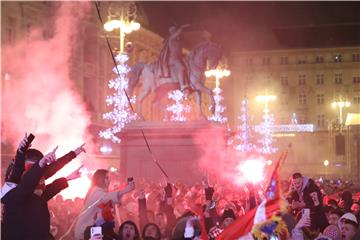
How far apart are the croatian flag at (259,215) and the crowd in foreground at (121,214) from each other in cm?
3

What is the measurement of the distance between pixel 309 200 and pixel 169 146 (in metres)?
18.8

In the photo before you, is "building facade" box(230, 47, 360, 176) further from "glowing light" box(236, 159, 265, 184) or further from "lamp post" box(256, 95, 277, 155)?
"glowing light" box(236, 159, 265, 184)

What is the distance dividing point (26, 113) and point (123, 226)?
31563 mm

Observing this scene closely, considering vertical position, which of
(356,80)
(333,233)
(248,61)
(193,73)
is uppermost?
(248,61)

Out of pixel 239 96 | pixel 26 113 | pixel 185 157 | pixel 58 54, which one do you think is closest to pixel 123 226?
pixel 185 157

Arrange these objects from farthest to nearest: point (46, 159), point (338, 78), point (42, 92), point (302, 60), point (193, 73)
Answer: point (302, 60) < point (338, 78) < point (42, 92) < point (193, 73) < point (46, 159)

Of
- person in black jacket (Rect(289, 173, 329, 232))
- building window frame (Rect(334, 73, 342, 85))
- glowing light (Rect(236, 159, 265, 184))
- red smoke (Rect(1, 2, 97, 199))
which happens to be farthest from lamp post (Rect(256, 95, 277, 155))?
person in black jacket (Rect(289, 173, 329, 232))

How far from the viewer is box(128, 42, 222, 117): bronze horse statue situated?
28156 mm

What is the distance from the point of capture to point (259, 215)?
670 centimetres

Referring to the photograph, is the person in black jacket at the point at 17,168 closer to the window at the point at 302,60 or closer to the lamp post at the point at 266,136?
the lamp post at the point at 266,136

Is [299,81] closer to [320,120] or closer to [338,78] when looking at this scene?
[338,78]

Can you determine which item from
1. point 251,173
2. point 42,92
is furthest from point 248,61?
point 251,173

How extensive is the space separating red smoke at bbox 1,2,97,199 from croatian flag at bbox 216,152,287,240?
27.1m

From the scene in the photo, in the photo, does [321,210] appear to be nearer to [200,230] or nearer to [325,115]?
[200,230]
